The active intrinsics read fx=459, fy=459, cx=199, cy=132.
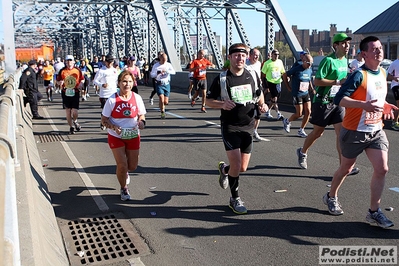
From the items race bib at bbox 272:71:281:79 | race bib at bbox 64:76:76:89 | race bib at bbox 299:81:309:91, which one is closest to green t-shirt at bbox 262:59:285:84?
race bib at bbox 272:71:281:79

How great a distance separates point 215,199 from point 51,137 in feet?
21.3

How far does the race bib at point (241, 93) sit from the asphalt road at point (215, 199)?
132 cm

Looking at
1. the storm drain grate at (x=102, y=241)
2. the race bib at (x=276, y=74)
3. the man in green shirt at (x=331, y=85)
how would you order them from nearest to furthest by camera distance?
the storm drain grate at (x=102, y=241) < the man in green shirt at (x=331, y=85) < the race bib at (x=276, y=74)

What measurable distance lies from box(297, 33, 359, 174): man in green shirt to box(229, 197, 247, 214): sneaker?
6.38ft

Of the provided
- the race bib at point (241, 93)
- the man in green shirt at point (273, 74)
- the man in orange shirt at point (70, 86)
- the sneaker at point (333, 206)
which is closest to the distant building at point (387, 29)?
the man in green shirt at point (273, 74)

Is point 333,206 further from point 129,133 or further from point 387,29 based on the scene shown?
point 387,29

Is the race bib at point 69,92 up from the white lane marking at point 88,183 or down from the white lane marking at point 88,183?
up

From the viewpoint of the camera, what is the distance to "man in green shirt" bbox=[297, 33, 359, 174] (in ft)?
20.9

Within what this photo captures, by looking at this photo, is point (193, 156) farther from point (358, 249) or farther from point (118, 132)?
point (358, 249)

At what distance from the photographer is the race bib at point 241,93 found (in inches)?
205

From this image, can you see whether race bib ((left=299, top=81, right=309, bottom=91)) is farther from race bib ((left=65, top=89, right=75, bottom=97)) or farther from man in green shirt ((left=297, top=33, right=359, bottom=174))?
race bib ((left=65, top=89, right=75, bottom=97))

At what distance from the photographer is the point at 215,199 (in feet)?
19.5

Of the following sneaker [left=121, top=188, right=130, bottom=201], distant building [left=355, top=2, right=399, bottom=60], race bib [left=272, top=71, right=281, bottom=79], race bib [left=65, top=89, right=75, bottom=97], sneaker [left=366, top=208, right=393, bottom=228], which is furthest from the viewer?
distant building [left=355, top=2, right=399, bottom=60]

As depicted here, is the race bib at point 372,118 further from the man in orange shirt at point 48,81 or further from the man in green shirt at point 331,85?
the man in orange shirt at point 48,81
